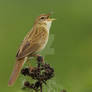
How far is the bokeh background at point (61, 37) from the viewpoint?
7345mm

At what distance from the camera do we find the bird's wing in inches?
213

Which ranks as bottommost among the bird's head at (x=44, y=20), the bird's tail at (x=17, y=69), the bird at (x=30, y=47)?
the bird's tail at (x=17, y=69)

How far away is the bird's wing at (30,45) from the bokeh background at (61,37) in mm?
496

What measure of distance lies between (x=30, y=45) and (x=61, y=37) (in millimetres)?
4790

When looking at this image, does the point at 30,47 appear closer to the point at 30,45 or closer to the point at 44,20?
the point at 30,45

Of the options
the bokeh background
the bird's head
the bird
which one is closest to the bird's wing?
the bird

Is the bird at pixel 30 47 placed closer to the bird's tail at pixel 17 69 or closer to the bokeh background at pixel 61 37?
the bird's tail at pixel 17 69

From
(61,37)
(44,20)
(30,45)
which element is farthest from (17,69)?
(61,37)

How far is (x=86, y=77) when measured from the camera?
687 centimetres

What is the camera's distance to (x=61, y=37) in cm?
1027

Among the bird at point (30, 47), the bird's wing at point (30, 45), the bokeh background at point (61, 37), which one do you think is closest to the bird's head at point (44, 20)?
the bird at point (30, 47)

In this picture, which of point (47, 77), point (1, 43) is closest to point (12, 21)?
point (1, 43)

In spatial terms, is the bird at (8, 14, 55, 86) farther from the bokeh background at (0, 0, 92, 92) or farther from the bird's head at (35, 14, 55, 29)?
the bokeh background at (0, 0, 92, 92)

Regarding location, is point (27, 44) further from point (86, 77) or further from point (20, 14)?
point (20, 14)
